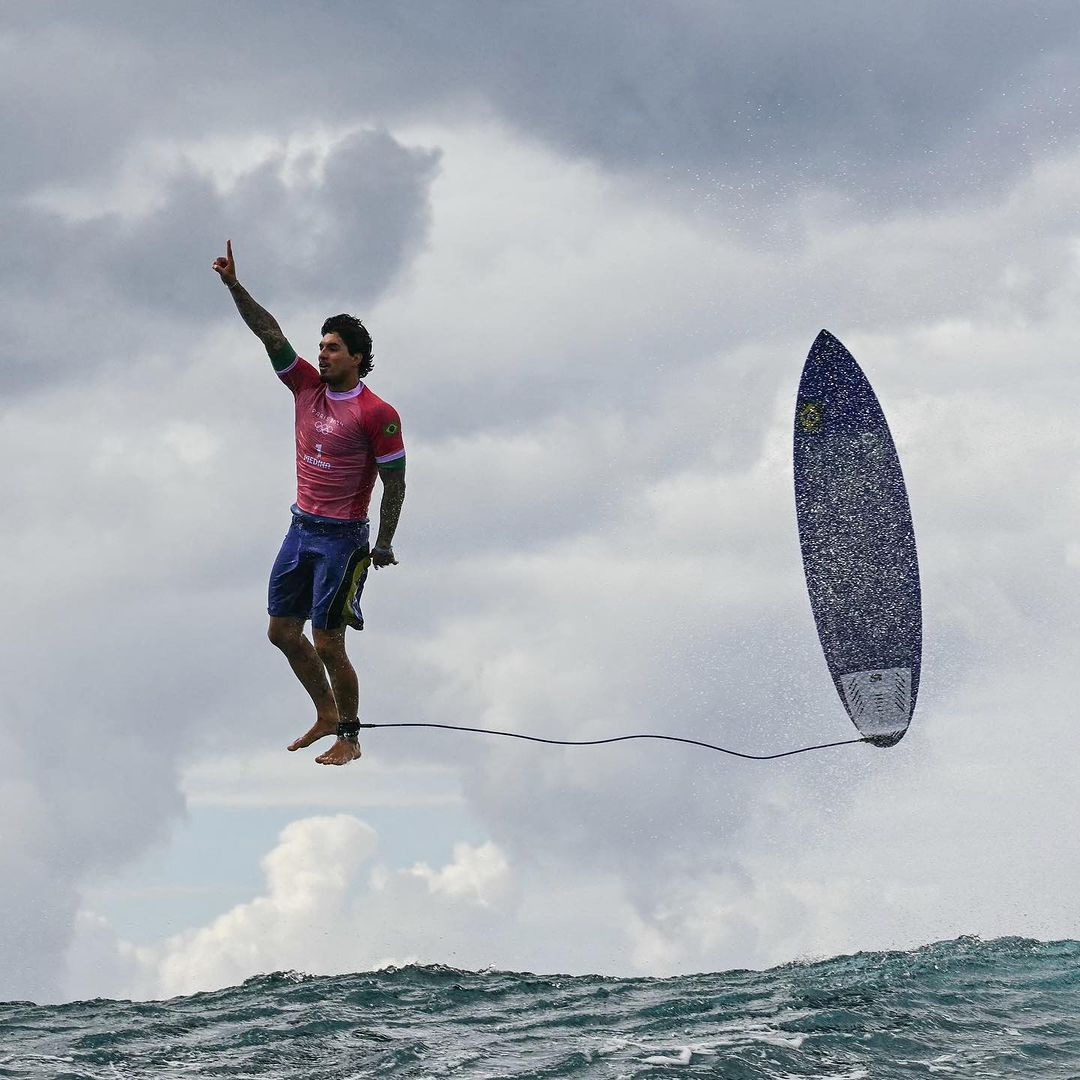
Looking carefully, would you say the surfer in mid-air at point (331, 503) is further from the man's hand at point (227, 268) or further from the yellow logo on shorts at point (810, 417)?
the yellow logo on shorts at point (810, 417)

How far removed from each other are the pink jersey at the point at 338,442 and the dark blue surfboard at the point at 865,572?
7134 mm

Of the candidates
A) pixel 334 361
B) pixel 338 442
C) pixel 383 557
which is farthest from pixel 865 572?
pixel 334 361

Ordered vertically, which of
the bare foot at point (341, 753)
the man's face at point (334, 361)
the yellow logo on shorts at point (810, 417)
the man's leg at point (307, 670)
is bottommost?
the bare foot at point (341, 753)

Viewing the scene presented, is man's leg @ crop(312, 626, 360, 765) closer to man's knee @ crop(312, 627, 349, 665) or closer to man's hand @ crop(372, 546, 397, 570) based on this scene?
man's knee @ crop(312, 627, 349, 665)

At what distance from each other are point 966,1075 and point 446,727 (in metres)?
6.18

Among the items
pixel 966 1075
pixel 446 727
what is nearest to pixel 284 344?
pixel 446 727

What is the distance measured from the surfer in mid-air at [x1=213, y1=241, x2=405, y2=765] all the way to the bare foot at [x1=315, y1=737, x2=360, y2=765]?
1 centimetres

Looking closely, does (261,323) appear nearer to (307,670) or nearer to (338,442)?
(338,442)

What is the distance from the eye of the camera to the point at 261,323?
13938 mm

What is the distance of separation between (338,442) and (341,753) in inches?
137

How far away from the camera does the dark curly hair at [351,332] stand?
45.4 ft

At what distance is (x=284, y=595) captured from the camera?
47.3 feet

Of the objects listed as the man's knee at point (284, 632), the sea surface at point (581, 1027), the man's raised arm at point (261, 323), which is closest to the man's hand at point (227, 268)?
the man's raised arm at point (261, 323)

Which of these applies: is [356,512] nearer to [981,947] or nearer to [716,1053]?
[716,1053]
